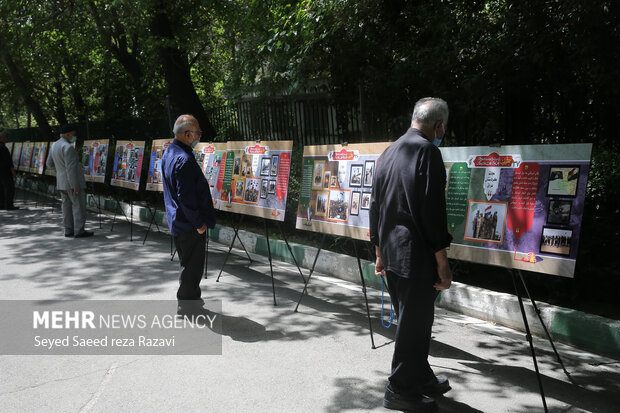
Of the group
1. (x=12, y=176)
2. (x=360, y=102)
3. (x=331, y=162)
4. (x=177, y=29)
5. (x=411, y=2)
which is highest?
(x=177, y=29)

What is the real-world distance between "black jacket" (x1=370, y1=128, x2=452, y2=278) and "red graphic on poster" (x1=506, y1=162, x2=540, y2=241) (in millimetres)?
915

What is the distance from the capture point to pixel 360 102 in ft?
27.4

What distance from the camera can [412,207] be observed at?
3.39 metres

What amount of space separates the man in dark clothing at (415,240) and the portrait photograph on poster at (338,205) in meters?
1.77

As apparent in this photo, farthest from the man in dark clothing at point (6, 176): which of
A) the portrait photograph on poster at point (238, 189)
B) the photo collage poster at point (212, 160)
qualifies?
the portrait photograph on poster at point (238, 189)

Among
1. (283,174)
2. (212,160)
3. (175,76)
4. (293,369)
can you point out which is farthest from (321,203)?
(175,76)

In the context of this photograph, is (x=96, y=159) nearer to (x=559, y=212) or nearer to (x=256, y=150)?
(x=256, y=150)

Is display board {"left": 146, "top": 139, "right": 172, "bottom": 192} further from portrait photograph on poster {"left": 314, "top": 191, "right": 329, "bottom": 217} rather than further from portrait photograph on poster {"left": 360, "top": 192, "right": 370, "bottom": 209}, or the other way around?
portrait photograph on poster {"left": 360, "top": 192, "right": 370, "bottom": 209}

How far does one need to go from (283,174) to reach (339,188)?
3.74 ft

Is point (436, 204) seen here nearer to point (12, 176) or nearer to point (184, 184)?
point (184, 184)

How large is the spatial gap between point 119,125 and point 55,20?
12.1 feet

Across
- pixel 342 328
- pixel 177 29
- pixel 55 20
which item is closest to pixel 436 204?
pixel 342 328

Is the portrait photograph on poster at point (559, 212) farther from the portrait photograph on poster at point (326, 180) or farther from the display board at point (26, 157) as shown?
the display board at point (26, 157)

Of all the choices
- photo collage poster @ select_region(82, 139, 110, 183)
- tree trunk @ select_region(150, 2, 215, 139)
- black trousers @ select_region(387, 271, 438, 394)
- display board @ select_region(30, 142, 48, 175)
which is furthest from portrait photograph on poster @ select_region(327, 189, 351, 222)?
display board @ select_region(30, 142, 48, 175)
